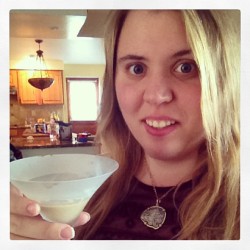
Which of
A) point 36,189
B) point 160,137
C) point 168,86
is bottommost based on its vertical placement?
point 36,189

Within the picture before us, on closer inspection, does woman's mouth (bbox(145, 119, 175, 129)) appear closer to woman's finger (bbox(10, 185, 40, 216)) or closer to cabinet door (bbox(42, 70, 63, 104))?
cabinet door (bbox(42, 70, 63, 104))

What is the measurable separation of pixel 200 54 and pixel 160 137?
8.4 inches

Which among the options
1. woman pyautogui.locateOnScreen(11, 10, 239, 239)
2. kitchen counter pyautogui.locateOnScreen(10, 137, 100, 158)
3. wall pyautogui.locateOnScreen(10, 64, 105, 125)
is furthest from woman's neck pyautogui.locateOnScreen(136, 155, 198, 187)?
wall pyautogui.locateOnScreen(10, 64, 105, 125)

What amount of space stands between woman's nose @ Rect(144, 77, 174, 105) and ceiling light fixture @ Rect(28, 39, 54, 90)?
236mm

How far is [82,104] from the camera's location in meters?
0.93

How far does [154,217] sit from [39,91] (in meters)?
0.40

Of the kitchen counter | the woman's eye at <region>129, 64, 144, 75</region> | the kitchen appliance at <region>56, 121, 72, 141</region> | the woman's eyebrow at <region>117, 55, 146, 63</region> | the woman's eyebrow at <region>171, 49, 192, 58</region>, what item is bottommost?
the kitchen counter

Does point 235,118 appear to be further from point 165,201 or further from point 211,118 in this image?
point 165,201

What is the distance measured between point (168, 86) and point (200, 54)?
102 millimetres

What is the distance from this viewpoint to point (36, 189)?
35.1 inches

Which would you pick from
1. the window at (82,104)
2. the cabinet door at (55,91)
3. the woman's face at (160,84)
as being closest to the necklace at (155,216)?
the woman's face at (160,84)

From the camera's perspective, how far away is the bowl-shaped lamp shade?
922mm

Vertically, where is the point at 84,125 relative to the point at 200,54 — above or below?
below
